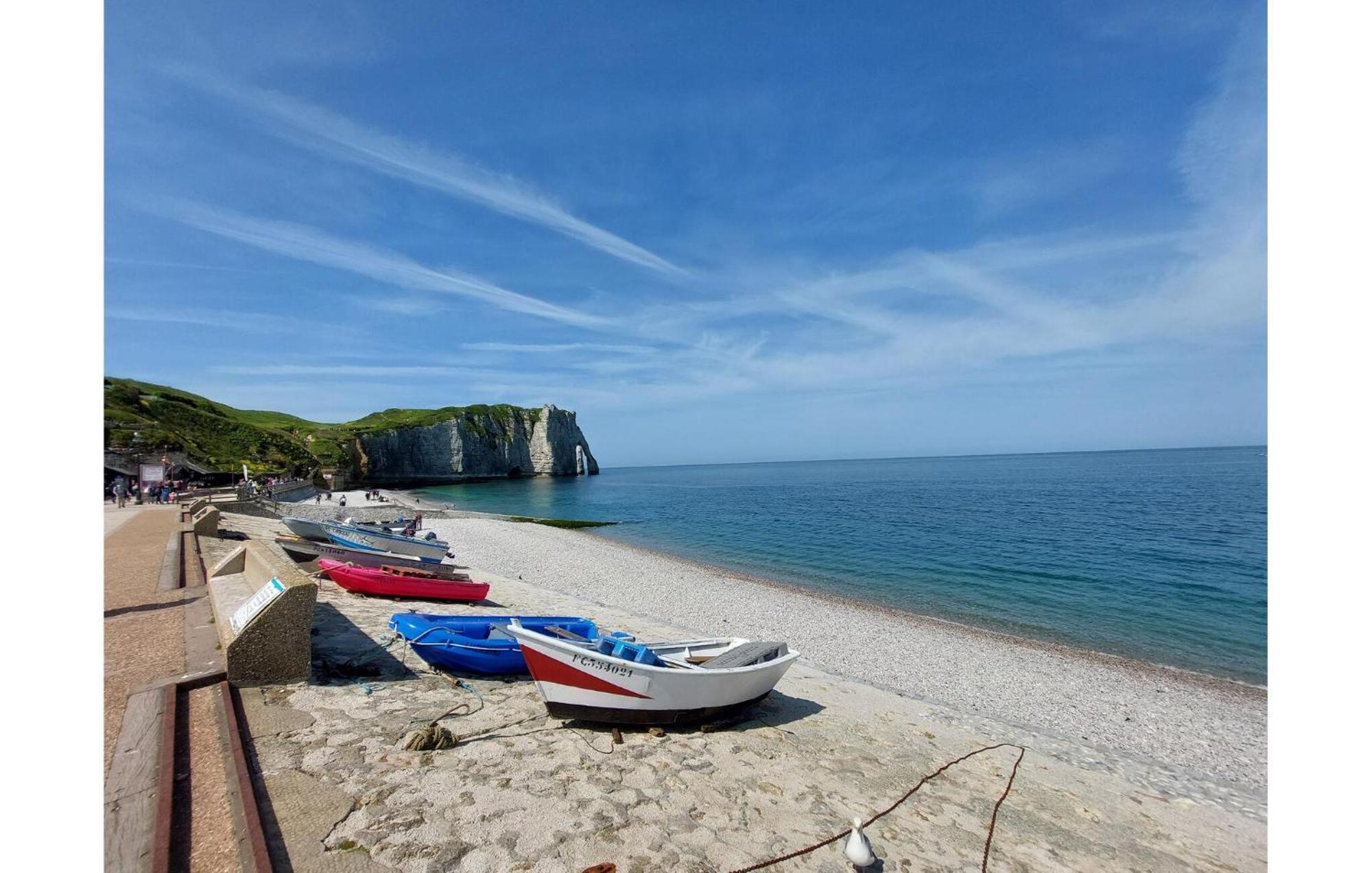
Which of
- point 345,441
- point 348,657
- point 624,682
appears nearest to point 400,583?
point 348,657

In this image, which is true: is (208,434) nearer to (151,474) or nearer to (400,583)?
(151,474)

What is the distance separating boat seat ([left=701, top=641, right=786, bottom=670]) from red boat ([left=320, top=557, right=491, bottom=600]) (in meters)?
9.59

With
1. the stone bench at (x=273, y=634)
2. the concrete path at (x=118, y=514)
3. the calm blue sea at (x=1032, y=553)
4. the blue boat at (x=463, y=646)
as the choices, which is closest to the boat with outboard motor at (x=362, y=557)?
the concrete path at (x=118, y=514)

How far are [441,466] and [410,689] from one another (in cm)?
11613

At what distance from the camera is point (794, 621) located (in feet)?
61.1

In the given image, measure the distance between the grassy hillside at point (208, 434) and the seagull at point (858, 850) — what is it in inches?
2226

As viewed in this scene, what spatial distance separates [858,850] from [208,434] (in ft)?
269

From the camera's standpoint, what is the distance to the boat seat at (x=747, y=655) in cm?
923

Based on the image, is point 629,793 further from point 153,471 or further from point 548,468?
point 548,468

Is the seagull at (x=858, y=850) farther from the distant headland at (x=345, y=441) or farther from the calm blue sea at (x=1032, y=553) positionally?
the distant headland at (x=345, y=441)

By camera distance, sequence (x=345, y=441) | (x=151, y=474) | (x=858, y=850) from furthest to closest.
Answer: (x=345, y=441)
(x=151, y=474)
(x=858, y=850)

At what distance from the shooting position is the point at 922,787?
7629mm

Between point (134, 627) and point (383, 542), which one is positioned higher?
point (134, 627)

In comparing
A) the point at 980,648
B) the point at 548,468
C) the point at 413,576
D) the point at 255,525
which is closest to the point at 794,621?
the point at 980,648
